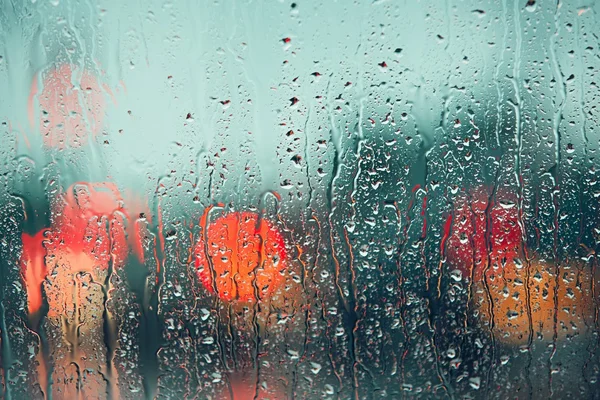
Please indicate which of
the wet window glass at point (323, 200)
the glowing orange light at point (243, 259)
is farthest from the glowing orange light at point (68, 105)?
the glowing orange light at point (243, 259)

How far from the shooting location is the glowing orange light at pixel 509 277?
3.31 ft

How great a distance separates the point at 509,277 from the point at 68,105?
1.28m

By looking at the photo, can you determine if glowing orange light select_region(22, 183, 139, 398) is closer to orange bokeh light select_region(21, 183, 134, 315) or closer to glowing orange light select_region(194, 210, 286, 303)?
orange bokeh light select_region(21, 183, 134, 315)

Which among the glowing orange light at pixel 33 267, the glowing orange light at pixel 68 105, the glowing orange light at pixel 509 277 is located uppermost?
the glowing orange light at pixel 68 105

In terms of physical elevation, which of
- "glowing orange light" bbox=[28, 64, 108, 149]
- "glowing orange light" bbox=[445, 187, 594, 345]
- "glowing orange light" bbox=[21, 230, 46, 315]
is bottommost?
"glowing orange light" bbox=[445, 187, 594, 345]

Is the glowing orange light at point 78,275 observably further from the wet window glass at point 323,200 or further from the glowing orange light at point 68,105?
the glowing orange light at point 68,105

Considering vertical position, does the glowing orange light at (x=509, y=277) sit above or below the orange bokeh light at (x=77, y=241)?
below

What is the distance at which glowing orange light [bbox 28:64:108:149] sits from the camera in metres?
1.02

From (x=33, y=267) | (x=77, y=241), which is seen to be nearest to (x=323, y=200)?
(x=77, y=241)

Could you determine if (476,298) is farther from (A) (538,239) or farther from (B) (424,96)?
(B) (424,96)

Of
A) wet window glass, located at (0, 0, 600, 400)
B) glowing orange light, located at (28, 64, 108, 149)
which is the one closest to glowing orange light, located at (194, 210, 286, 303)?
wet window glass, located at (0, 0, 600, 400)

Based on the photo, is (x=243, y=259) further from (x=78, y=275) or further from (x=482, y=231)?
(x=482, y=231)

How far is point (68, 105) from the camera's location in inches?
40.8

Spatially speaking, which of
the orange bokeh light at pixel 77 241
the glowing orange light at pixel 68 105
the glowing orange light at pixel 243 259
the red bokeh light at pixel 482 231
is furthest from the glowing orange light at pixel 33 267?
the red bokeh light at pixel 482 231
